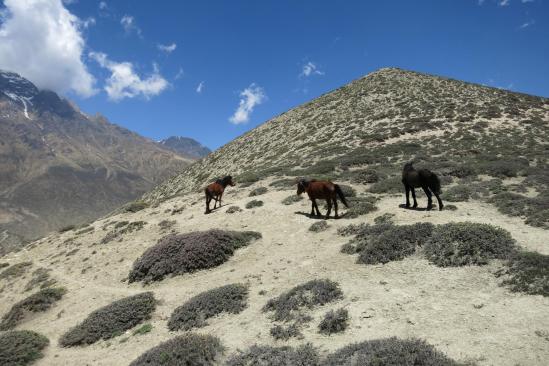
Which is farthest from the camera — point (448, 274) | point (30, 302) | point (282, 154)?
point (282, 154)

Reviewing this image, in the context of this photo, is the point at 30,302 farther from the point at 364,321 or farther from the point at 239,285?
the point at 364,321

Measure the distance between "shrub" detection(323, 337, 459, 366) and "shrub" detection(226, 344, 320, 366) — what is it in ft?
1.67

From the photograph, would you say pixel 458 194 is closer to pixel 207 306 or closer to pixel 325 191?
pixel 325 191

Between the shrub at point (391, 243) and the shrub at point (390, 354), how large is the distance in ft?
18.7

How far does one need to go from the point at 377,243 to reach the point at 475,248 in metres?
3.49

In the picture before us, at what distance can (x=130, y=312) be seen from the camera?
1518 cm

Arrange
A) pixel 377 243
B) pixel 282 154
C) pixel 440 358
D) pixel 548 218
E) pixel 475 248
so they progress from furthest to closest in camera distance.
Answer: pixel 282 154 < pixel 548 218 < pixel 377 243 < pixel 475 248 < pixel 440 358

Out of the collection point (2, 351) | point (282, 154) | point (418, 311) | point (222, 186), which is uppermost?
point (282, 154)

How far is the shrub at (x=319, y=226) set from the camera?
20.1m

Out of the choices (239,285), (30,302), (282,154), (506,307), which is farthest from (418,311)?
(282,154)

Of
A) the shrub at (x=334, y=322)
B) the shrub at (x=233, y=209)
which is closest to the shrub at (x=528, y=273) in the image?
the shrub at (x=334, y=322)

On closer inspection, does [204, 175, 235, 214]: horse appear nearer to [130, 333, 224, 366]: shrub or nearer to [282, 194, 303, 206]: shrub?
[282, 194, 303, 206]: shrub

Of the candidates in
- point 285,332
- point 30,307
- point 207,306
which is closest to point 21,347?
point 30,307

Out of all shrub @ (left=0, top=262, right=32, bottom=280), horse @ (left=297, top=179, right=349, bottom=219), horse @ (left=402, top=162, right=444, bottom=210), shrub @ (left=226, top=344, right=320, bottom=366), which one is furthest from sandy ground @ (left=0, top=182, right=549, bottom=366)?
shrub @ (left=0, top=262, right=32, bottom=280)
